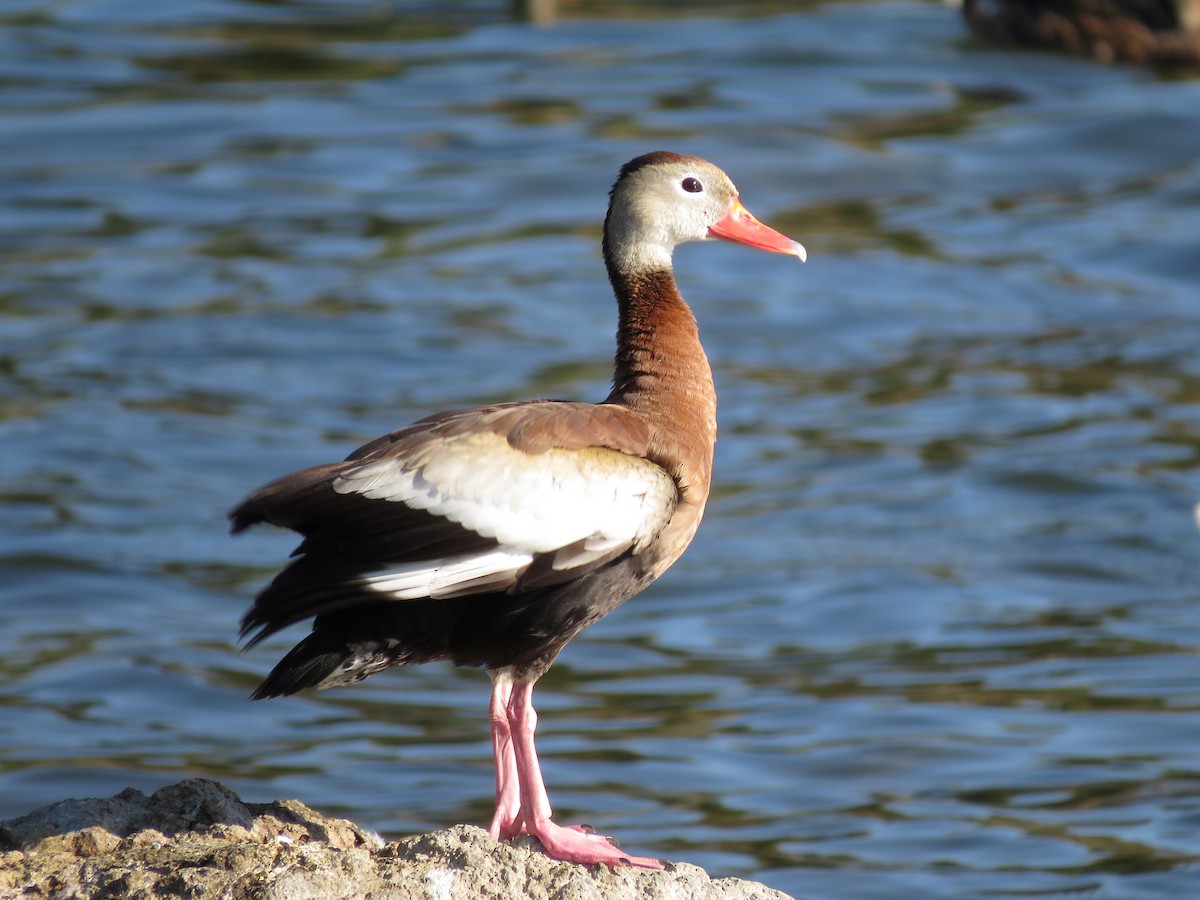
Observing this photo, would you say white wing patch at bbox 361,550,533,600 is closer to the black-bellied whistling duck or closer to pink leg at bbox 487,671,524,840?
the black-bellied whistling duck

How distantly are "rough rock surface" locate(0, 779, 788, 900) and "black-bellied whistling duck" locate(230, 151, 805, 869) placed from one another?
371mm

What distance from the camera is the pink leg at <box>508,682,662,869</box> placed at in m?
6.44

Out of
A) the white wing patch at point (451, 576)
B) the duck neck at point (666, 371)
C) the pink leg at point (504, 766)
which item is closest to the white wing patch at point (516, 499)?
the white wing patch at point (451, 576)

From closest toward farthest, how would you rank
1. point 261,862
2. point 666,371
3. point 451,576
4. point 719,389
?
point 261,862, point 451,576, point 666,371, point 719,389

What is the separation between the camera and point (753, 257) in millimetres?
22656

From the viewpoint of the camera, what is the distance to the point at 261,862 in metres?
5.91

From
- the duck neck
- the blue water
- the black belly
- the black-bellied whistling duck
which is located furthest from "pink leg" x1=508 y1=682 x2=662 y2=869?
the blue water

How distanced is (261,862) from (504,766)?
1.05 meters

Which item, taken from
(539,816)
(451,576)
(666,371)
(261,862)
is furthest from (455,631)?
(666,371)

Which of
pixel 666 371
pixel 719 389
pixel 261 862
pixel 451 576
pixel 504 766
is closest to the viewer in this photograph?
pixel 261 862

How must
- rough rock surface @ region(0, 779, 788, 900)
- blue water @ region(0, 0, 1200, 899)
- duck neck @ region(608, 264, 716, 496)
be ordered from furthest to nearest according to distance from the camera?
blue water @ region(0, 0, 1200, 899)
duck neck @ region(608, 264, 716, 496)
rough rock surface @ region(0, 779, 788, 900)

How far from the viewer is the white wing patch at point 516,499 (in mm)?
6414

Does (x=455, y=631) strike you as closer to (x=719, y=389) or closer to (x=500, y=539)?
(x=500, y=539)

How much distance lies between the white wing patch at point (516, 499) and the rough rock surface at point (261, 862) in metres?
0.80
